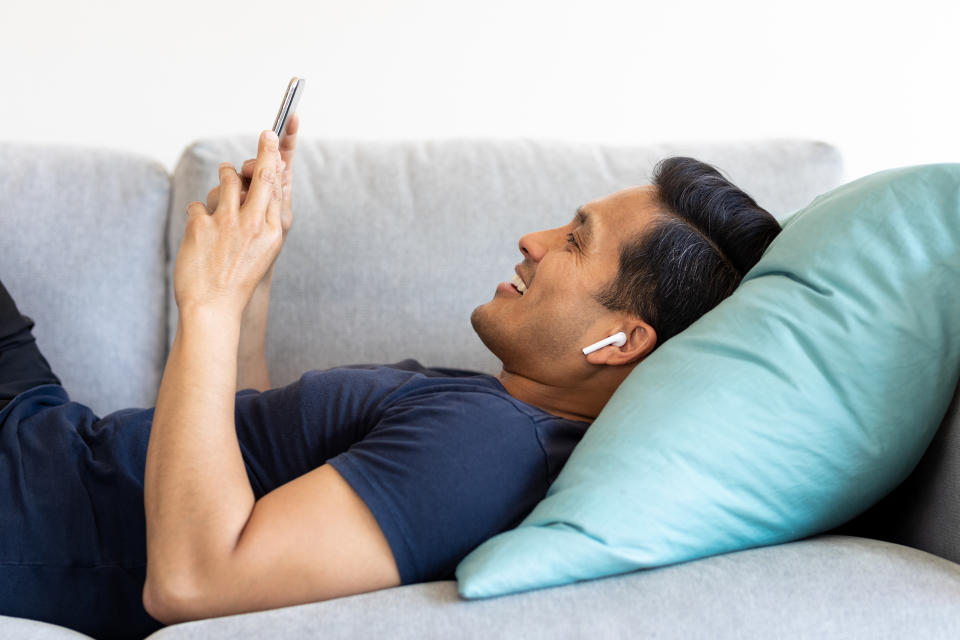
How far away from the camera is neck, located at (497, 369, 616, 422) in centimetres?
112

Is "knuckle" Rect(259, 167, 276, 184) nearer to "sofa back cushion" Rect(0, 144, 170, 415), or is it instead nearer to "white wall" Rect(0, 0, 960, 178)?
"sofa back cushion" Rect(0, 144, 170, 415)

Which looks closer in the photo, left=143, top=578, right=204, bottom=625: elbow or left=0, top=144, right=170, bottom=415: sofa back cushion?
left=143, top=578, right=204, bottom=625: elbow

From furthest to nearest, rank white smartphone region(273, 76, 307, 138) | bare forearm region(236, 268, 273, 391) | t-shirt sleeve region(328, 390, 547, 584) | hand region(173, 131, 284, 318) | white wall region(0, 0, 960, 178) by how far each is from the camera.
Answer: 1. white wall region(0, 0, 960, 178)
2. bare forearm region(236, 268, 273, 391)
3. white smartphone region(273, 76, 307, 138)
4. hand region(173, 131, 284, 318)
5. t-shirt sleeve region(328, 390, 547, 584)

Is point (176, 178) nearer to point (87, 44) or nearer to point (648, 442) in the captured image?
point (87, 44)

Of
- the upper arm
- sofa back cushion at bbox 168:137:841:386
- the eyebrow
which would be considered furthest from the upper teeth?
the upper arm

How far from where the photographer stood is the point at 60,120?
1909 mm

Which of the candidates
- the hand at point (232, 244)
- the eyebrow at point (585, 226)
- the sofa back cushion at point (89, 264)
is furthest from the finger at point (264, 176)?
the sofa back cushion at point (89, 264)

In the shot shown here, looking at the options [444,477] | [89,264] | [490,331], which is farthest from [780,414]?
[89,264]

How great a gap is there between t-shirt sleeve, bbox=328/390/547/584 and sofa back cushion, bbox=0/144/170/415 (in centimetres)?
69

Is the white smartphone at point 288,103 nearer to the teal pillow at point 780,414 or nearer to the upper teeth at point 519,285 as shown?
the upper teeth at point 519,285

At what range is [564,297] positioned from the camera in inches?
43.8

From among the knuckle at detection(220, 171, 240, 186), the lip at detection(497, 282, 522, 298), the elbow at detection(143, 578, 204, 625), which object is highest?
the knuckle at detection(220, 171, 240, 186)

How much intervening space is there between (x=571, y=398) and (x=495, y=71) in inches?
42.0

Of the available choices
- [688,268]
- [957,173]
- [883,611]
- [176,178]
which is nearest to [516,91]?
[176,178]
